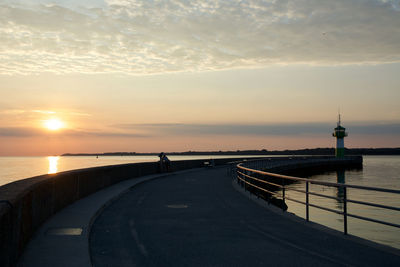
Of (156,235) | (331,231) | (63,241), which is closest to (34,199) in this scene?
(63,241)

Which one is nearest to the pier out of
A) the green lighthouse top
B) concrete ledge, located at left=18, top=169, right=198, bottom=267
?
concrete ledge, located at left=18, top=169, right=198, bottom=267

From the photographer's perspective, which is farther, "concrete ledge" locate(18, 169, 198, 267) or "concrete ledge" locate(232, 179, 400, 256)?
"concrete ledge" locate(232, 179, 400, 256)

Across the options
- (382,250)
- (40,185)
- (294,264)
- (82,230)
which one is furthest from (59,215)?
(382,250)

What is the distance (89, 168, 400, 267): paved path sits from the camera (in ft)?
25.6

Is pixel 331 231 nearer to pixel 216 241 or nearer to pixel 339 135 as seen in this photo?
pixel 216 241

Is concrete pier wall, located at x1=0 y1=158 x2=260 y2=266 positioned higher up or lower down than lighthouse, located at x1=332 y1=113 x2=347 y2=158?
lower down

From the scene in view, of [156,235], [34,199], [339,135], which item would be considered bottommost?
[156,235]

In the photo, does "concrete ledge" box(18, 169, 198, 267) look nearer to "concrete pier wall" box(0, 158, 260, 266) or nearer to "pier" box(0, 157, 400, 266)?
"pier" box(0, 157, 400, 266)

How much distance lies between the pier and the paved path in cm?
2

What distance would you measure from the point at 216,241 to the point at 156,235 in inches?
63.6

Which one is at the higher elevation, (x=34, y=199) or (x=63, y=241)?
(x=34, y=199)

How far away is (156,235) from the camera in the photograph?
10281 millimetres

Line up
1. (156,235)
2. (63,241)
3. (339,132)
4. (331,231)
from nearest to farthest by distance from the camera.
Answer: (63,241), (156,235), (331,231), (339,132)

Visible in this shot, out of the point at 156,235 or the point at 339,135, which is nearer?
the point at 156,235
